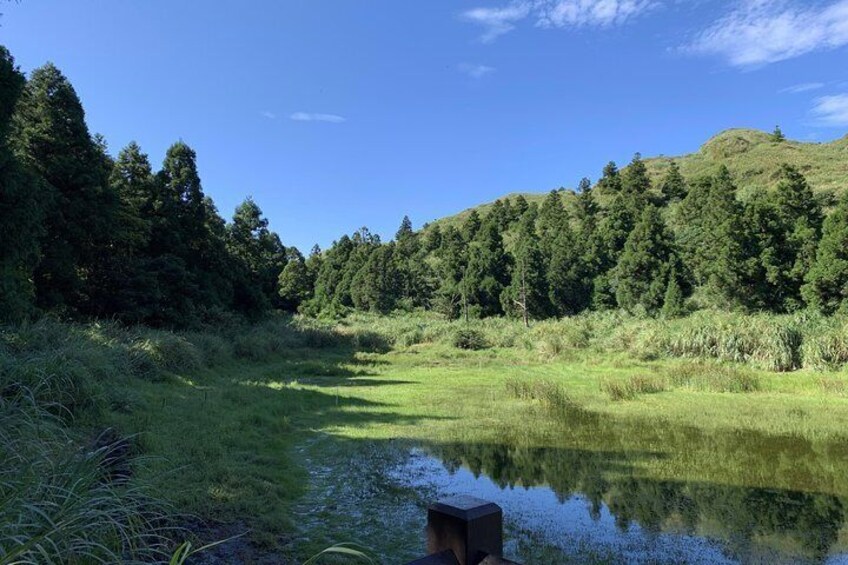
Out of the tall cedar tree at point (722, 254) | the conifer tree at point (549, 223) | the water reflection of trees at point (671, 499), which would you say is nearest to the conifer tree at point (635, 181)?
the conifer tree at point (549, 223)

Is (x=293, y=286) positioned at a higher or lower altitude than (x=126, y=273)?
higher

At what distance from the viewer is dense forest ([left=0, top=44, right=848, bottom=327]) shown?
1744cm

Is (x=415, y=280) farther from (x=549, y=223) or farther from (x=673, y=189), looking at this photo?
(x=673, y=189)

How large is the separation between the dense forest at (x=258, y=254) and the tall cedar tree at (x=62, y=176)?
0.16 ft

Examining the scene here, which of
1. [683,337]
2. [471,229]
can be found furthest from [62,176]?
[471,229]

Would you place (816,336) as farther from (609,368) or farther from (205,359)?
(205,359)

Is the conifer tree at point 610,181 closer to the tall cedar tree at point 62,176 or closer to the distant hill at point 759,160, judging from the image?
the distant hill at point 759,160

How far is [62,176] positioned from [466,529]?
21.3m

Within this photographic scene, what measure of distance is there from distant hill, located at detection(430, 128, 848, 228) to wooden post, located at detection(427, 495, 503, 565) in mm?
46906

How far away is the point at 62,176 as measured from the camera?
18359 millimetres

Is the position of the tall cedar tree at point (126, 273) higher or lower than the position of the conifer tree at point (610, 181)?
lower

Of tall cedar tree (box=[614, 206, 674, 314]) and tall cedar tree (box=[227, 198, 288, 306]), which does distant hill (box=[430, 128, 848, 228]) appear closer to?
tall cedar tree (box=[614, 206, 674, 314])

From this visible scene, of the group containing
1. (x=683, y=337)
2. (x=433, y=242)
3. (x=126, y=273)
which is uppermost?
(x=433, y=242)

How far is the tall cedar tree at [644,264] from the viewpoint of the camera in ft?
111
